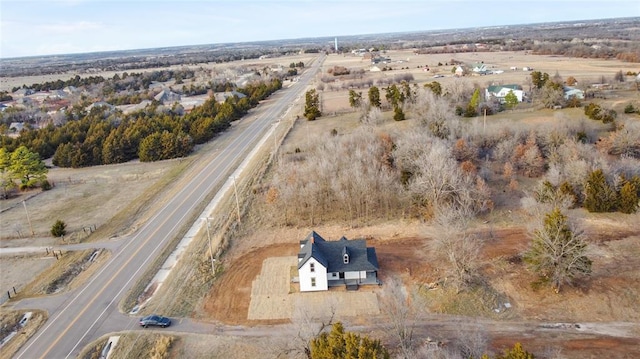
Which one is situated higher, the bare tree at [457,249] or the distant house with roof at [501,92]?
the distant house with roof at [501,92]

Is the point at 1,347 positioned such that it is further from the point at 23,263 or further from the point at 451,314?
the point at 451,314

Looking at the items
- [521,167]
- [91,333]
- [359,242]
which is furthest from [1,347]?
[521,167]

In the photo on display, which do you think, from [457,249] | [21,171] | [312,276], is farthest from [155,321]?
[21,171]

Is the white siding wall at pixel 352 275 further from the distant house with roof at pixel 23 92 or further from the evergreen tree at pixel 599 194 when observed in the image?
the distant house with roof at pixel 23 92

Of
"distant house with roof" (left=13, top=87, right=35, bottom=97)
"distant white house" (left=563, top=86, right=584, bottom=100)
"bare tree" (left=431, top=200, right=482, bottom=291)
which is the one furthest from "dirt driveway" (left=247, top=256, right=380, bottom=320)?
"distant house with roof" (left=13, top=87, right=35, bottom=97)

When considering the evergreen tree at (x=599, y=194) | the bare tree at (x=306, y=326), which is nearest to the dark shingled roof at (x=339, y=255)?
the bare tree at (x=306, y=326)

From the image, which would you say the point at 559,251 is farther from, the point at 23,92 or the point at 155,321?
the point at 23,92

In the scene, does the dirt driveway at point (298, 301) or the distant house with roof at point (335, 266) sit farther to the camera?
the distant house with roof at point (335, 266)
